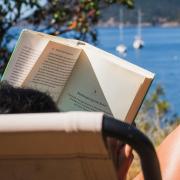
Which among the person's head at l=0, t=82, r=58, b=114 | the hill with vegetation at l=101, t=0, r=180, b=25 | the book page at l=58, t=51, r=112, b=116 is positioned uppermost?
the person's head at l=0, t=82, r=58, b=114

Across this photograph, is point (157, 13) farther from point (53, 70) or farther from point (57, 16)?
point (53, 70)

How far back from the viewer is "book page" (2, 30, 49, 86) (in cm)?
208

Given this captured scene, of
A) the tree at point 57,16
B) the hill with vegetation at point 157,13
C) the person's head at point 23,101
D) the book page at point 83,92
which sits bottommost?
the hill with vegetation at point 157,13

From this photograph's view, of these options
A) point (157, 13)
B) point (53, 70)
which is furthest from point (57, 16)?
point (157, 13)

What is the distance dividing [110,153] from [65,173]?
14cm

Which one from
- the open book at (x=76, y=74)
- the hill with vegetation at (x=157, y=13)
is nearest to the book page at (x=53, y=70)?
the open book at (x=76, y=74)

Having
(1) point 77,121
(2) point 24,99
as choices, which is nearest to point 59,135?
(1) point 77,121

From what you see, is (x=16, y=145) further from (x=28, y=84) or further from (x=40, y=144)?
(x=28, y=84)

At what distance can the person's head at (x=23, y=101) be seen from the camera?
1.62 metres

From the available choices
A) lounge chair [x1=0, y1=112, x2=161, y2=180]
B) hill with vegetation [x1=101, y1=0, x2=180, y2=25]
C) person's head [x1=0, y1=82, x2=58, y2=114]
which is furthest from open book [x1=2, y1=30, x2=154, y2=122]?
hill with vegetation [x1=101, y1=0, x2=180, y2=25]

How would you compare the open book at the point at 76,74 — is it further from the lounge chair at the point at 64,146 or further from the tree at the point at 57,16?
the tree at the point at 57,16

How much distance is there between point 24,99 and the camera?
5.38ft

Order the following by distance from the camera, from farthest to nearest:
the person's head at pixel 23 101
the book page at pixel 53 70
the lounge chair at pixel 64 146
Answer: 1. the book page at pixel 53 70
2. the person's head at pixel 23 101
3. the lounge chair at pixel 64 146

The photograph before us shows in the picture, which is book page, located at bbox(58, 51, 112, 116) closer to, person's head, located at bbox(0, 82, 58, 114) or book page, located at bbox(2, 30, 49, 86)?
book page, located at bbox(2, 30, 49, 86)
